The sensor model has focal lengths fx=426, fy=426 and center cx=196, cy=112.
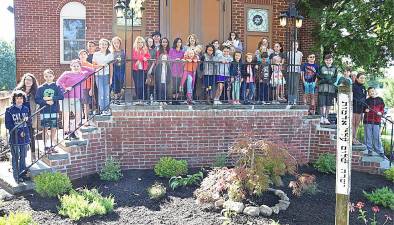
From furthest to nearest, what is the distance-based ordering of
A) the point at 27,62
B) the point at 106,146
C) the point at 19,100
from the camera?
the point at 27,62 → the point at 106,146 → the point at 19,100

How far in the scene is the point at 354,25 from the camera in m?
11.0

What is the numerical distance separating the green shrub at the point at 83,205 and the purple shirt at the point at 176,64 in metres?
3.05

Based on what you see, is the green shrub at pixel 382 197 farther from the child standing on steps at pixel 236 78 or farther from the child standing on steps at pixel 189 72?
the child standing on steps at pixel 189 72

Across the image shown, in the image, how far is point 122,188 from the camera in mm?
7277

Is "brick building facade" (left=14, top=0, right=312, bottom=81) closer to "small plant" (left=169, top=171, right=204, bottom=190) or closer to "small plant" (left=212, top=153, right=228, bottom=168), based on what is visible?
"small plant" (left=212, top=153, right=228, bottom=168)

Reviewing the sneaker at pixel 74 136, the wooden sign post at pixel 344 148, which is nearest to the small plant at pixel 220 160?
the sneaker at pixel 74 136

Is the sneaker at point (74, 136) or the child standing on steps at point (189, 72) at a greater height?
the child standing on steps at point (189, 72)

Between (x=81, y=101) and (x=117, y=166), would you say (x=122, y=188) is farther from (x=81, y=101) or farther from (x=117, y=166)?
(x=81, y=101)

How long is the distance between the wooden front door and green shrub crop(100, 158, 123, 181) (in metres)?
4.27

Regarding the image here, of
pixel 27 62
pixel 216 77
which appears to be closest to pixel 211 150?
pixel 216 77

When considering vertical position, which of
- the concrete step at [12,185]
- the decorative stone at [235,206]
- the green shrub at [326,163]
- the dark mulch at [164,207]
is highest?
the green shrub at [326,163]

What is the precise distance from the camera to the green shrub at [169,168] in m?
7.75

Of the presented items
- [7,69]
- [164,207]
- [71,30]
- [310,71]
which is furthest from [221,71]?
[7,69]

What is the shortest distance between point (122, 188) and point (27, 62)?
245 inches
